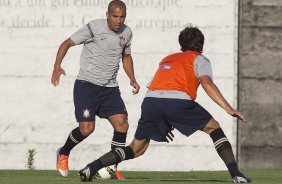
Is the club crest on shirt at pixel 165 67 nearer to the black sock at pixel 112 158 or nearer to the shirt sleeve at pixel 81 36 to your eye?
the black sock at pixel 112 158

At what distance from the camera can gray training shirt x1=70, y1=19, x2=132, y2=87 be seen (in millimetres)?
13531

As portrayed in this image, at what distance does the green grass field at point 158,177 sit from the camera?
1249 centimetres

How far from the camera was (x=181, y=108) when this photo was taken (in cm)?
1162

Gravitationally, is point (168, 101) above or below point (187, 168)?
above

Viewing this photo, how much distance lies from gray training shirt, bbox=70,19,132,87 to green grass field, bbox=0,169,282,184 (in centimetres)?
119

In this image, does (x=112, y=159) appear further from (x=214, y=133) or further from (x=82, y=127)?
(x=82, y=127)

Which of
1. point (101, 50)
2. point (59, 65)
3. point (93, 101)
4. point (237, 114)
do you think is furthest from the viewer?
point (93, 101)

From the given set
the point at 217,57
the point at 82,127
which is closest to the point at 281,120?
the point at 217,57

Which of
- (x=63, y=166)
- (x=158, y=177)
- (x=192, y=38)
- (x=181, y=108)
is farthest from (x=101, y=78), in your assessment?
(x=181, y=108)

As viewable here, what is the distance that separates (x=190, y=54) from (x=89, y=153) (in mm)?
5845

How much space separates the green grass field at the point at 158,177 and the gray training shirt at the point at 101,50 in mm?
1185

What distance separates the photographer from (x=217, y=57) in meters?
17.4

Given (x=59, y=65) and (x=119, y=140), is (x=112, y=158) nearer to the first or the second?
(x=59, y=65)

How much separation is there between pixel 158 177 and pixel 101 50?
188 cm
